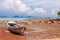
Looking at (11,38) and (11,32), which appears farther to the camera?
(11,32)

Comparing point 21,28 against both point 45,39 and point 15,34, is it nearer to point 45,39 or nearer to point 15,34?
point 15,34

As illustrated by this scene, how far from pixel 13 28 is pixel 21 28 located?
4.28 feet

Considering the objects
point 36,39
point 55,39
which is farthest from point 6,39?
point 55,39

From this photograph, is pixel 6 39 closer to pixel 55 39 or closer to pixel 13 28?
pixel 13 28

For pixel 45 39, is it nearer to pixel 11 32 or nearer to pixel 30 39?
pixel 30 39

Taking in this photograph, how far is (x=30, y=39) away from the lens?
25281 millimetres

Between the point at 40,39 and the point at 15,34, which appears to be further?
the point at 15,34

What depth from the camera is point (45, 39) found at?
83.4 feet

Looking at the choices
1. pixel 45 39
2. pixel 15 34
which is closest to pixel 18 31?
pixel 15 34

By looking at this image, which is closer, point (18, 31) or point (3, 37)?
point (3, 37)

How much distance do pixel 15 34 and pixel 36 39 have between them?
4.77 meters

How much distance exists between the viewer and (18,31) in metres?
28.8

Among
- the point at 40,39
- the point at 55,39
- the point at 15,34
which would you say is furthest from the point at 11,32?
the point at 55,39

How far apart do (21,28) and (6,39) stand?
5.10 metres
